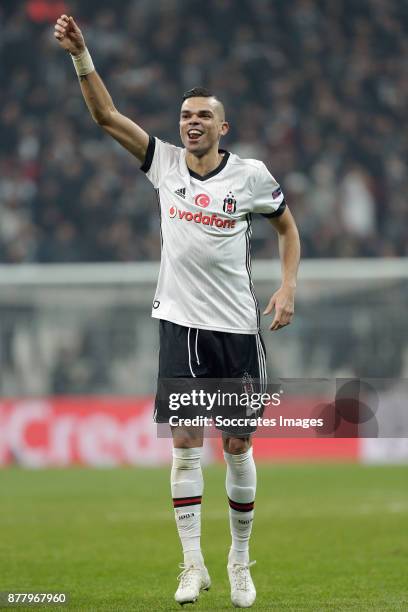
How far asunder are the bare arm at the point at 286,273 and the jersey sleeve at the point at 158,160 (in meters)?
0.56

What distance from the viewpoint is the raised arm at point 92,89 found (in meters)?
5.32

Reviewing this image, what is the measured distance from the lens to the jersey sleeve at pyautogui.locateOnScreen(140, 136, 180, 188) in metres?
5.67

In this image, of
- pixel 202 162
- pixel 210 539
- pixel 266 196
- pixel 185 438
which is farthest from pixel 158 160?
pixel 210 539

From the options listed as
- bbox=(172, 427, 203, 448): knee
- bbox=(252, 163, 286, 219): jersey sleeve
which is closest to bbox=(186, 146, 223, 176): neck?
bbox=(252, 163, 286, 219): jersey sleeve

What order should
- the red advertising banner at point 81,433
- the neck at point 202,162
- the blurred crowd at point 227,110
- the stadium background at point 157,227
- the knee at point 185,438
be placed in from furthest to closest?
1. the blurred crowd at point 227,110
2. the red advertising banner at point 81,433
3. the stadium background at point 157,227
4. the neck at point 202,162
5. the knee at point 185,438

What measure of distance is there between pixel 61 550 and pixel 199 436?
8.77ft

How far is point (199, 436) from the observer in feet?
18.0

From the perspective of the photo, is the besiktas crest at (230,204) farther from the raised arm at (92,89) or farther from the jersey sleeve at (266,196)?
the raised arm at (92,89)

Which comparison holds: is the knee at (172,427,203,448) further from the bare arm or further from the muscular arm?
the muscular arm

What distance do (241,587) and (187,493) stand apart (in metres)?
0.46

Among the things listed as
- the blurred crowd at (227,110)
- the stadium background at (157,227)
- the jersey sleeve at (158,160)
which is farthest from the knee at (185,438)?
the blurred crowd at (227,110)

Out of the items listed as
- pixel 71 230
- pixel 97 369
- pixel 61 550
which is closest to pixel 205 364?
pixel 61 550

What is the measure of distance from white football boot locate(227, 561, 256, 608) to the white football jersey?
1.05m

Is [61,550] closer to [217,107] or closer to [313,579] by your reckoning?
[313,579]
